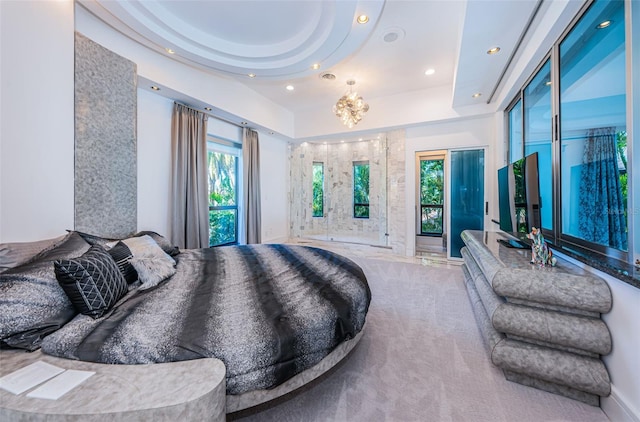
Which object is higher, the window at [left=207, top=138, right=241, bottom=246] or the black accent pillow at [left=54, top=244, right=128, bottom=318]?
A: the window at [left=207, top=138, right=241, bottom=246]

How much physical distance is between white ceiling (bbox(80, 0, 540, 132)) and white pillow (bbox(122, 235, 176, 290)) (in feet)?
7.49

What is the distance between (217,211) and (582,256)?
479 centimetres

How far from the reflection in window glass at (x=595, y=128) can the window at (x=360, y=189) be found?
4.03 metres

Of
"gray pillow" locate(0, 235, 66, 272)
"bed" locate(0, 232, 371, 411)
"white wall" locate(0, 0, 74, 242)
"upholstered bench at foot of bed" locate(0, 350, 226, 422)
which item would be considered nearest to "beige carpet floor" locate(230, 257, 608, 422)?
"bed" locate(0, 232, 371, 411)

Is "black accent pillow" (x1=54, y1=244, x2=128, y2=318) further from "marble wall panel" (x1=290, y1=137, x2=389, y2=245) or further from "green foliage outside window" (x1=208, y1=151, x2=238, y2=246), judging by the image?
"marble wall panel" (x1=290, y1=137, x2=389, y2=245)

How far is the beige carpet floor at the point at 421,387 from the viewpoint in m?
1.36

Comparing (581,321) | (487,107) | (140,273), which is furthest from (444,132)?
(140,273)

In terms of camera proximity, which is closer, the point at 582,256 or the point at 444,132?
the point at 582,256

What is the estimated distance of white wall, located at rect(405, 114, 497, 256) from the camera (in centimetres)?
433

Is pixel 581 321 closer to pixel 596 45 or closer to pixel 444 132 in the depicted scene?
pixel 596 45

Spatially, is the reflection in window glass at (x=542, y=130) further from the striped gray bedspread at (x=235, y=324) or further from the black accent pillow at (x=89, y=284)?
the black accent pillow at (x=89, y=284)

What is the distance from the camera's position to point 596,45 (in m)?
1.78

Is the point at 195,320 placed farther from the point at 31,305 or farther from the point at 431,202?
the point at 431,202

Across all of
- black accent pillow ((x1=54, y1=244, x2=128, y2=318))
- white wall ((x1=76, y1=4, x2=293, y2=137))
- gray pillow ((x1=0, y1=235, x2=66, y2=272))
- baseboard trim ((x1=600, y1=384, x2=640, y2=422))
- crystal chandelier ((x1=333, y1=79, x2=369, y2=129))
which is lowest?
baseboard trim ((x1=600, y1=384, x2=640, y2=422))
